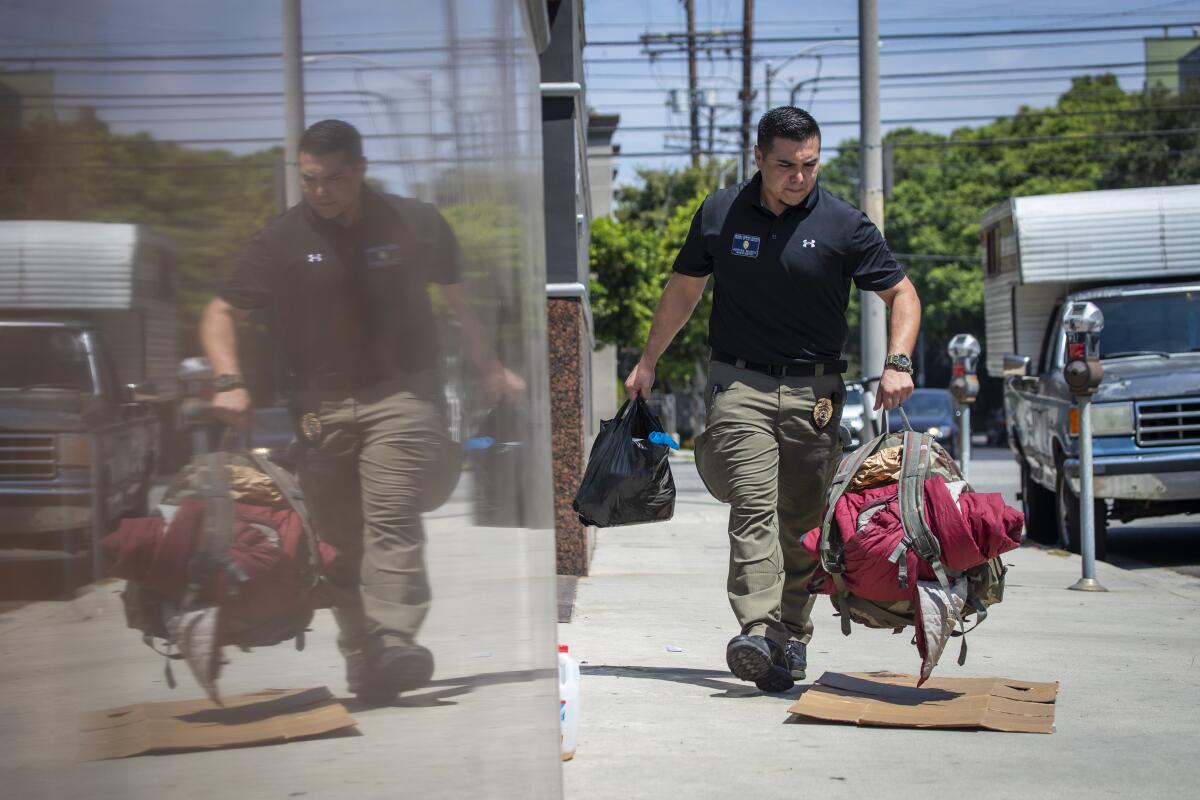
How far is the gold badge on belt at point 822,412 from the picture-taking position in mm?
5129

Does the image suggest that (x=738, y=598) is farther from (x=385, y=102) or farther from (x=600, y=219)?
(x=600, y=219)

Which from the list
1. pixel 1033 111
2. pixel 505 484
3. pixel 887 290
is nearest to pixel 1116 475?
pixel 887 290

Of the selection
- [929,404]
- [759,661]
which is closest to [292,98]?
[759,661]

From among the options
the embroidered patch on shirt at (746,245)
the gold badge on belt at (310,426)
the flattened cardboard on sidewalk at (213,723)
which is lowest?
the flattened cardboard on sidewalk at (213,723)

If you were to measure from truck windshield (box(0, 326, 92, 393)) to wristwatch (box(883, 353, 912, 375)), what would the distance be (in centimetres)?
445

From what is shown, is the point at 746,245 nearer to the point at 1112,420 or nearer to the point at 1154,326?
the point at 1112,420

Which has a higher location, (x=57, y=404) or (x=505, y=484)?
(x=57, y=404)

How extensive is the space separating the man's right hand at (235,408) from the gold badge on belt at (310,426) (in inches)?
4.2

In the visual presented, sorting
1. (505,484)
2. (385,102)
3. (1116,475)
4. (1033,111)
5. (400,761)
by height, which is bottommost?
(1116,475)

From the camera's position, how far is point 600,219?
3161cm

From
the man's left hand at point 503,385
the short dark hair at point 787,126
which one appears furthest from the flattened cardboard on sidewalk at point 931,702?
the man's left hand at point 503,385

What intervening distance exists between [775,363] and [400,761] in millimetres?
3884

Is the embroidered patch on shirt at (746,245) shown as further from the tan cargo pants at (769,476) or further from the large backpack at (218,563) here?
the large backpack at (218,563)

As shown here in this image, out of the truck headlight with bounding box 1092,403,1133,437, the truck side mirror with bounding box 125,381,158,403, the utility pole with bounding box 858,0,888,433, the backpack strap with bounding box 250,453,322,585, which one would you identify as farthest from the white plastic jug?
the utility pole with bounding box 858,0,888,433
